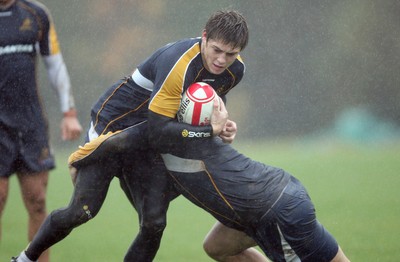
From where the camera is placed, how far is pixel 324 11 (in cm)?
1570

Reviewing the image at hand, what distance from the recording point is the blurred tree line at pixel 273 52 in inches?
600

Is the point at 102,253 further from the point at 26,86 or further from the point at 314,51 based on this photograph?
the point at 314,51

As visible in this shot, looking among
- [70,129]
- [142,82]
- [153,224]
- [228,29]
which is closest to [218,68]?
[228,29]

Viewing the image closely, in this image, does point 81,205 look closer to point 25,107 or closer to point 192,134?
point 192,134

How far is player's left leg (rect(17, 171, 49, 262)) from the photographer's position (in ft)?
19.2

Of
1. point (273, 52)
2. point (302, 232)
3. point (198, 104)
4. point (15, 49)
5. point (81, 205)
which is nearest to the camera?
point (302, 232)

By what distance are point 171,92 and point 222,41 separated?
44 cm

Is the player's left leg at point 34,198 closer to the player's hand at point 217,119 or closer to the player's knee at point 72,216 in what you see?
the player's knee at point 72,216

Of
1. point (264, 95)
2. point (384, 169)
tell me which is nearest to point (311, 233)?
point (384, 169)

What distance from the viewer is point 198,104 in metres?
4.72

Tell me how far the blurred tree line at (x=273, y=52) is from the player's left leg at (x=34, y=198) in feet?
29.9

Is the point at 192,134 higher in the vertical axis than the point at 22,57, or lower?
higher

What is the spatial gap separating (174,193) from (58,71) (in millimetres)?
1466

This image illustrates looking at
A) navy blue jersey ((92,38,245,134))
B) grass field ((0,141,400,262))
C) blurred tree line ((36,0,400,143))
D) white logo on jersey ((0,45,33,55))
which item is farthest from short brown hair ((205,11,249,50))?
blurred tree line ((36,0,400,143))
